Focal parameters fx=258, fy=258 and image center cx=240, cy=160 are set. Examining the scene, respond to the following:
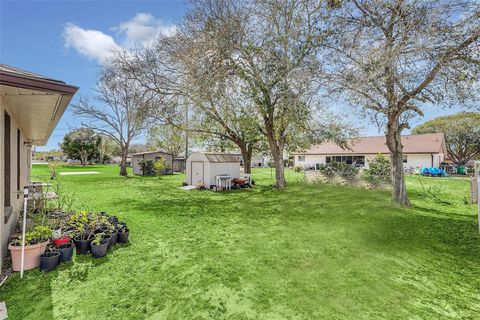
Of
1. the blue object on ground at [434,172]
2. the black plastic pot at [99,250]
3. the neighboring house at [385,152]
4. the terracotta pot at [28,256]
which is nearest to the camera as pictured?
the terracotta pot at [28,256]

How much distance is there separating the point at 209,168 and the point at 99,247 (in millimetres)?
10652

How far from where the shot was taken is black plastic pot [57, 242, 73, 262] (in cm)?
439

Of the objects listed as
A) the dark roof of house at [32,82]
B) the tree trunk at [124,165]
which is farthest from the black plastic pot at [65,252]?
the tree trunk at [124,165]

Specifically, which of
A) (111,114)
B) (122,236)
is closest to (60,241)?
(122,236)

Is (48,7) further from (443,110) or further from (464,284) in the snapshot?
(443,110)

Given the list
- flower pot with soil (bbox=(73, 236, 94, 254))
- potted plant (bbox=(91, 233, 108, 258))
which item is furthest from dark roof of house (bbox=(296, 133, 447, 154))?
flower pot with soil (bbox=(73, 236, 94, 254))

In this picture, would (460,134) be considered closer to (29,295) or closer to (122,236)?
(122,236)

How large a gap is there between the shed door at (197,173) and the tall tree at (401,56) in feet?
31.3

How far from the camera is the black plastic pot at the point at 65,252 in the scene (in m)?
4.39

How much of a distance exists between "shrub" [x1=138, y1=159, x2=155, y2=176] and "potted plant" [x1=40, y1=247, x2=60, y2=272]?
21429mm

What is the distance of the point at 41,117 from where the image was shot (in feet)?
19.0

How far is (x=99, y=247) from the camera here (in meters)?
4.62

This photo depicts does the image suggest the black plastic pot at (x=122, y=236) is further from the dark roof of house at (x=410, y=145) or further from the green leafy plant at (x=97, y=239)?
the dark roof of house at (x=410, y=145)

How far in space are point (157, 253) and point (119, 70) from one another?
12654 mm
